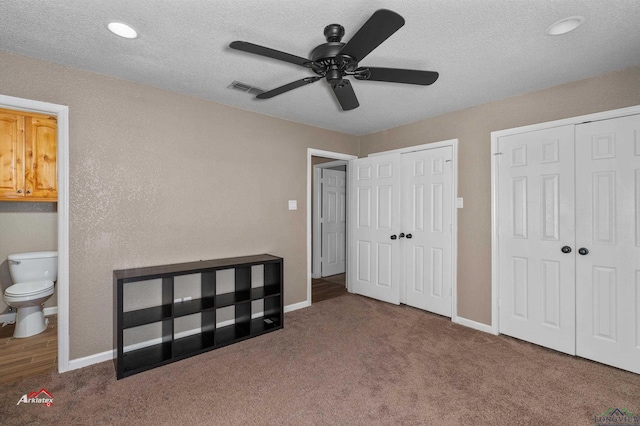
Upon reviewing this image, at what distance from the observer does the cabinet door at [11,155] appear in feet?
10.2

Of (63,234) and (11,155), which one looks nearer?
(63,234)

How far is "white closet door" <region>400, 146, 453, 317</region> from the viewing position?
11.8ft

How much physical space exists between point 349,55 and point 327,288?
396 cm

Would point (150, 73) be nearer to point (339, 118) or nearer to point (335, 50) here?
point (335, 50)

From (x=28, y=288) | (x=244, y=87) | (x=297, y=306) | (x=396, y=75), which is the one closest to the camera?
(x=396, y=75)

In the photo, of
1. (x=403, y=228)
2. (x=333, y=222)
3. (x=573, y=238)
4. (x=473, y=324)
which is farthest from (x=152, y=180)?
(x=573, y=238)

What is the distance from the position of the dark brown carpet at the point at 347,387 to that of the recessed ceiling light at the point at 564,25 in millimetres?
2462

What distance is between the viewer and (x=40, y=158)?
341 centimetres

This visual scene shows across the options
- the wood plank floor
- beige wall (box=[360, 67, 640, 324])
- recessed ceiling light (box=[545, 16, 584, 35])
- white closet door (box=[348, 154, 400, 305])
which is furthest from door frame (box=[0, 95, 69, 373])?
beige wall (box=[360, 67, 640, 324])

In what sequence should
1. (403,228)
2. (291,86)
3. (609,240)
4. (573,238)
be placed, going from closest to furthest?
(291,86)
(609,240)
(573,238)
(403,228)

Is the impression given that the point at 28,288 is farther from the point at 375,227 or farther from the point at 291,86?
the point at 375,227

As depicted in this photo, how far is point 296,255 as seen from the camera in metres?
3.94

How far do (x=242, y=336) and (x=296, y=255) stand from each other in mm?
1256

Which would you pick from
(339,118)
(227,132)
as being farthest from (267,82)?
(339,118)
